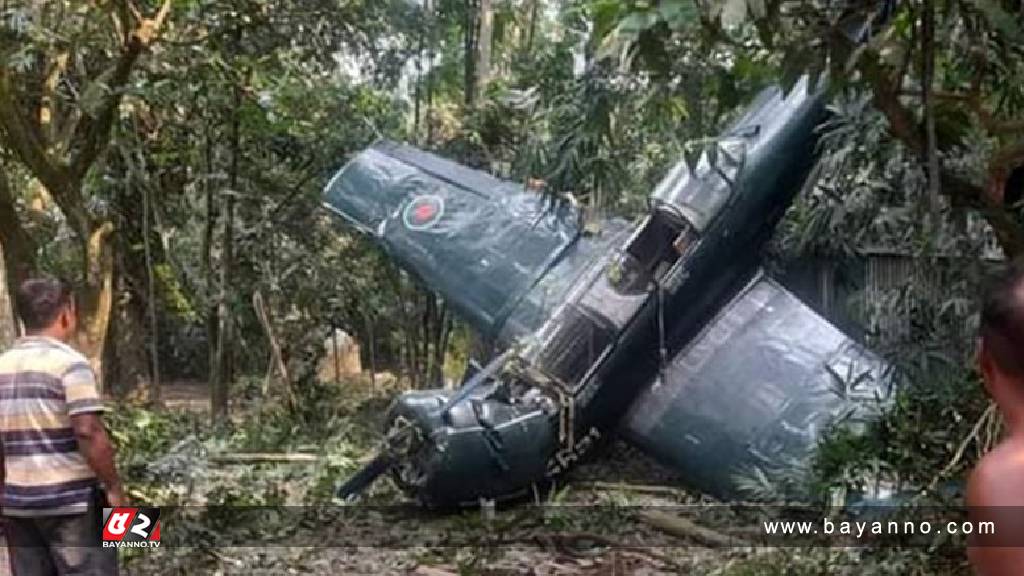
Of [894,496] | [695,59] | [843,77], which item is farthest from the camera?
[894,496]

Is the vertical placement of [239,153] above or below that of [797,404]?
above

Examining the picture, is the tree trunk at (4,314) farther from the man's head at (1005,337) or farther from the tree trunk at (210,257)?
the man's head at (1005,337)

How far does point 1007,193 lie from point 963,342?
2.31 ft

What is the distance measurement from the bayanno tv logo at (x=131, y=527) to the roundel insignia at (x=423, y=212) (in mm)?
3052

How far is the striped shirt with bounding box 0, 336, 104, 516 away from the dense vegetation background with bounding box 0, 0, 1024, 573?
1.44 m

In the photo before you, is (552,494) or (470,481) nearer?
(470,481)

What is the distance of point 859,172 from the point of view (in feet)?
12.2

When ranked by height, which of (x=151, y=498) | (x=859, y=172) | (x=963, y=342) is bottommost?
(x=151, y=498)

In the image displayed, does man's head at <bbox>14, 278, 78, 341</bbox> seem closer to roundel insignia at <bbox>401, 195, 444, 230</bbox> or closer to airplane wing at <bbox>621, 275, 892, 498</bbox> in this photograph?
airplane wing at <bbox>621, 275, 892, 498</bbox>

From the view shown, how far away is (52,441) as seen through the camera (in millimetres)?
2613

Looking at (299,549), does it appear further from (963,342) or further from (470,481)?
(963,342)

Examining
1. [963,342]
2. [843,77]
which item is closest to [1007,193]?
[963,342]

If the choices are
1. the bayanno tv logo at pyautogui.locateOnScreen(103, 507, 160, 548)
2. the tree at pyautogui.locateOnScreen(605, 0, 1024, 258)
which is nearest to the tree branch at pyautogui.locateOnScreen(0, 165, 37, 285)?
the bayanno tv logo at pyautogui.locateOnScreen(103, 507, 160, 548)
